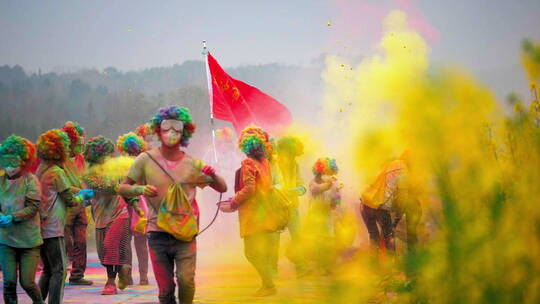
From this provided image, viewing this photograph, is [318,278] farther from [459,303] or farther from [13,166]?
[13,166]

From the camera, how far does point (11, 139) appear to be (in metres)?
5.64

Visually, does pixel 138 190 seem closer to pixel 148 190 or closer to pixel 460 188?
pixel 148 190

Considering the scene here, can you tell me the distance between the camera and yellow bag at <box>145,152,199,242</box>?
4793mm

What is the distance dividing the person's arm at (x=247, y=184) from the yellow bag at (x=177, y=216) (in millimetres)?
1816

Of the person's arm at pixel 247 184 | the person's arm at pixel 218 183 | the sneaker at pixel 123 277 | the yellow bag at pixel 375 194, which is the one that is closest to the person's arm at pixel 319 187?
the yellow bag at pixel 375 194

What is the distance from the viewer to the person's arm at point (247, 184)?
264 inches

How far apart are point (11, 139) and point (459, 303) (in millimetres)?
4617

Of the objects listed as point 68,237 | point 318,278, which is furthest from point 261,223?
point 318,278

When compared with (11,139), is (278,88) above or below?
above

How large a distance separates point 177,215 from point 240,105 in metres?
7.89

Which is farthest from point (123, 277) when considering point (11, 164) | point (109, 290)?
point (11, 164)

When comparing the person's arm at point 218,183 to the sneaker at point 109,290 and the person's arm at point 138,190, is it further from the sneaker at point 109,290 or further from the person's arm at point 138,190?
the sneaker at point 109,290

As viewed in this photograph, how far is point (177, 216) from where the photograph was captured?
482cm

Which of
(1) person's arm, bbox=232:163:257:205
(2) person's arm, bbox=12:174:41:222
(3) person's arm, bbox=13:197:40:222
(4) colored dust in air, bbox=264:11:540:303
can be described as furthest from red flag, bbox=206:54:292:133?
(4) colored dust in air, bbox=264:11:540:303
